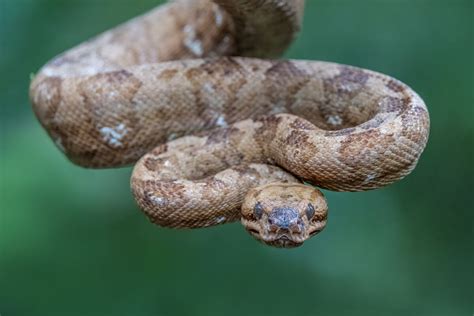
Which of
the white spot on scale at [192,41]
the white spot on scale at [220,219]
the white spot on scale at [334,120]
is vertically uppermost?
the white spot on scale at [192,41]

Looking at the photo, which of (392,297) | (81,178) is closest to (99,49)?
(81,178)

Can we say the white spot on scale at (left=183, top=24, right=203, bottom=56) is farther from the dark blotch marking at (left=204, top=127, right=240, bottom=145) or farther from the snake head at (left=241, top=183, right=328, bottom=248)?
the snake head at (left=241, top=183, right=328, bottom=248)

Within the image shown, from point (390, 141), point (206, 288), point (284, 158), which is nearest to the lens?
point (390, 141)

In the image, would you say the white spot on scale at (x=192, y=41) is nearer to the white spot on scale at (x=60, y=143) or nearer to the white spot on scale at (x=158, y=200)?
the white spot on scale at (x=60, y=143)

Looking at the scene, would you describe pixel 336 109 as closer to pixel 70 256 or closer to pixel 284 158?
pixel 284 158

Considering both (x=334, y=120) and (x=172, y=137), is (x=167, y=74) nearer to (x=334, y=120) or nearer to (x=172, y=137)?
(x=172, y=137)

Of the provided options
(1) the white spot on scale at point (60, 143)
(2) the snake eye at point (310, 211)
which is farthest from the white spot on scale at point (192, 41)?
(2) the snake eye at point (310, 211)
